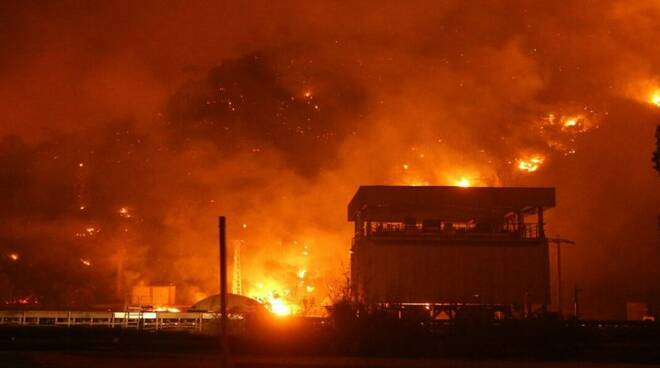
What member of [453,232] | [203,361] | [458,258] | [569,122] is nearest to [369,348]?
[203,361]

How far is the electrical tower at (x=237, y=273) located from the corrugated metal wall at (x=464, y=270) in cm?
3270

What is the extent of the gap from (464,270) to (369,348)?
797 inches

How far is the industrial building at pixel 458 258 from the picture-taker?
150 ft

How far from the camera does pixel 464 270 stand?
45.9 m

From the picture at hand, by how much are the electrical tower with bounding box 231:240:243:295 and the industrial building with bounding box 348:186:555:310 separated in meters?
32.5

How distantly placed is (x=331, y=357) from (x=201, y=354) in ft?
15.0

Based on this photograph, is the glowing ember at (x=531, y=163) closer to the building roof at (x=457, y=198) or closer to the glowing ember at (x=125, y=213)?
the building roof at (x=457, y=198)

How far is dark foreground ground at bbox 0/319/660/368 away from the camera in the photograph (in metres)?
23.8

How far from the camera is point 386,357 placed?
25844 millimetres

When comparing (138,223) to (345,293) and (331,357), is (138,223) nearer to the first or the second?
(345,293)

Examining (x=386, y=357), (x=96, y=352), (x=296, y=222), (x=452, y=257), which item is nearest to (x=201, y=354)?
(x=96, y=352)

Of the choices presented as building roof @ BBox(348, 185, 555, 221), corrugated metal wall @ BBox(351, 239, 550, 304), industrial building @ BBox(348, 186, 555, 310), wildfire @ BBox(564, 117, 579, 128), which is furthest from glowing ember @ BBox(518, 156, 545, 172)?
corrugated metal wall @ BBox(351, 239, 550, 304)

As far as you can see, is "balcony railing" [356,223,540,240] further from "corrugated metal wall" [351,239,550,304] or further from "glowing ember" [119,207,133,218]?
"glowing ember" [119,207,133,218]

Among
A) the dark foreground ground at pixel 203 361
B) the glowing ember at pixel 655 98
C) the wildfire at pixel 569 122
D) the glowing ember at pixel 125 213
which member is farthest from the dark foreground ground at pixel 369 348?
the glowing ember at pixel 125 213
